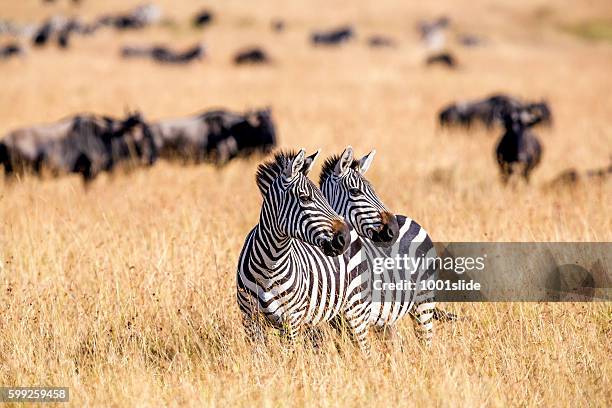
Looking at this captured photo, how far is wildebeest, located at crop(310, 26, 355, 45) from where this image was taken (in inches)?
1900

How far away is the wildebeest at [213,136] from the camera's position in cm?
1698

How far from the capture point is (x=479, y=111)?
76.1 ft

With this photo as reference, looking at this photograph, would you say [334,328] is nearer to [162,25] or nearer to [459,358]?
[459,358]

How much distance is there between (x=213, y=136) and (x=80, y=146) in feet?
10.5

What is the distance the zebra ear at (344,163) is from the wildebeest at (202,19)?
51.7 metres

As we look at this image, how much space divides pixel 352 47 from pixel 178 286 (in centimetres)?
3968

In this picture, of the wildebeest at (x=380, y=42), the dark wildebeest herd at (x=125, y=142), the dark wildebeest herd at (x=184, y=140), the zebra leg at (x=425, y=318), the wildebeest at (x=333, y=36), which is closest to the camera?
the zebra leg at (x=425, y=318)

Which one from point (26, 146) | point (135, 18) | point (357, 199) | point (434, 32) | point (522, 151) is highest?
point (135, 18)

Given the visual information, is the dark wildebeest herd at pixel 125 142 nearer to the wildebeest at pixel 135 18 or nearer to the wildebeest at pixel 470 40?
the wildebeest at pixel 135 18

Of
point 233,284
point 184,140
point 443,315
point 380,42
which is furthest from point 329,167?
point 380,42

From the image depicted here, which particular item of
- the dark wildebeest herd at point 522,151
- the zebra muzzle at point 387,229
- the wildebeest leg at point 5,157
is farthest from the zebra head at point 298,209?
the wildebeest leg at point 5,157

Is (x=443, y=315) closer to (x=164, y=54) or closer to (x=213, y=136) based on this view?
(x=213, y=136)

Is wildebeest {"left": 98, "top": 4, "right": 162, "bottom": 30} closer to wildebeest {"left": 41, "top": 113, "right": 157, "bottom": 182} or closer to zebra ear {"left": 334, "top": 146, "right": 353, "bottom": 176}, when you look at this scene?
wildebeest {"left": 41, "top": 113, "right": 157, "bottom": 182}

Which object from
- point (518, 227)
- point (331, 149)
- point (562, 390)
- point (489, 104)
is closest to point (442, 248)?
point (518, 227)
